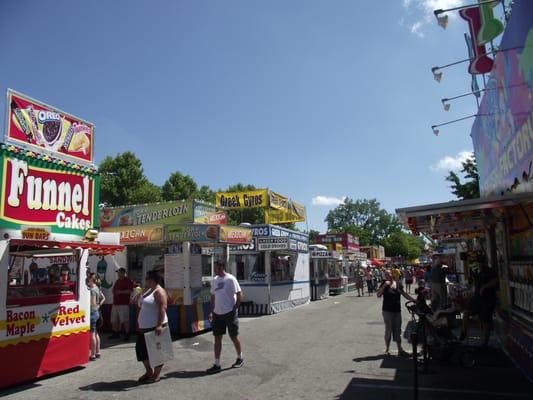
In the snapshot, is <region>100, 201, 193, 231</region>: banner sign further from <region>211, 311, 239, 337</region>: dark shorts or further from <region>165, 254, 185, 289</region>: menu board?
<region>211, 311, 239, 337</region>: dark shorts

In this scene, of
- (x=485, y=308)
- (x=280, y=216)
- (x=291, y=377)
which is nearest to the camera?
(x=291, y=377)

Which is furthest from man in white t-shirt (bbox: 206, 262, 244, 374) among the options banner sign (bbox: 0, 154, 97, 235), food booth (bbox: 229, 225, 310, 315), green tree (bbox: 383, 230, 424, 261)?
green tree (bbox: 383, 230, 424, 261)

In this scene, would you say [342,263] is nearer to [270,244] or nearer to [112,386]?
[270,244]

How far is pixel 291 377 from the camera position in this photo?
7.04 m

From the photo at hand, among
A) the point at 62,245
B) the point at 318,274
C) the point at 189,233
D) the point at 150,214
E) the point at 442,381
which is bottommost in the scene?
the point at 442,381

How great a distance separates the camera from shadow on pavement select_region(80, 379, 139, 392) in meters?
6.51

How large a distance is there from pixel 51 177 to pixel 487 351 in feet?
28.7

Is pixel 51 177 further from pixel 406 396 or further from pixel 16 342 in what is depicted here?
pixel 406 396

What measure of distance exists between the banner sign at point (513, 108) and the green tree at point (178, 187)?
32729mm

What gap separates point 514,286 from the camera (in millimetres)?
7863

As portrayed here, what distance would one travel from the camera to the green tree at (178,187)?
129ft

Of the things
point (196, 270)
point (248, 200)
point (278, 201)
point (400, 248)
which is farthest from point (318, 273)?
point (400, 248)

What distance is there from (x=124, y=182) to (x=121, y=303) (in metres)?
22.4

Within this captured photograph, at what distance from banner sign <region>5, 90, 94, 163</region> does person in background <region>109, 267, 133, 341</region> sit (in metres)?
4.04
